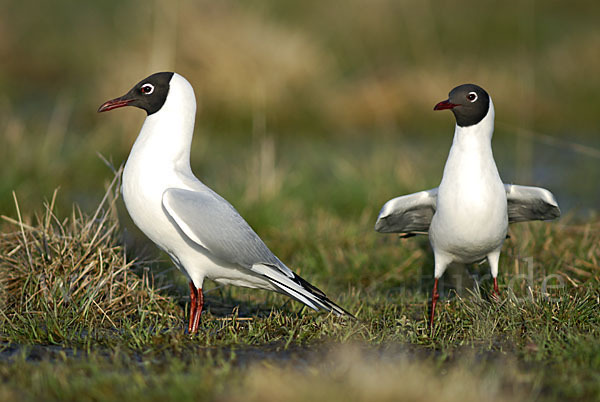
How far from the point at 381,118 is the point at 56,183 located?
16.8ft

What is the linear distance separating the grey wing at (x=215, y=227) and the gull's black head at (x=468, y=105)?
4.37ft

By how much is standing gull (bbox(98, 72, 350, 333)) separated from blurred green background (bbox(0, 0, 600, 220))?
7.74ft

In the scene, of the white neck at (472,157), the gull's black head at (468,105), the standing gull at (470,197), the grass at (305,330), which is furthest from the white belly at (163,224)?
the gull's black head at (468,105)

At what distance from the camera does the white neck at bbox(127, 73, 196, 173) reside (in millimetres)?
4758

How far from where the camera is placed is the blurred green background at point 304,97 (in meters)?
8.20

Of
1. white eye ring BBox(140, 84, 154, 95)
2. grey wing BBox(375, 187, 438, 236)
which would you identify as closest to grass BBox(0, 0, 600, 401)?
grey wing BBox(375, 187, 438, 236)

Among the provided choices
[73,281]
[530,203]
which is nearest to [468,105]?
[530,203]

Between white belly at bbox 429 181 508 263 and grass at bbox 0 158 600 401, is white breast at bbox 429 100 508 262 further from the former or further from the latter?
grass at bbox 0 158 600 401

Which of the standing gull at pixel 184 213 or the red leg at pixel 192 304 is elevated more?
the standing gull at pixel 184 213

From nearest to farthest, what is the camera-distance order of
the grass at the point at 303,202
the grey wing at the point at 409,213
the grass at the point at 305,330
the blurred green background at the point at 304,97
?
1. the grass at the point at 305,330
2. the grass at the point at 303,202
3. the grey wing at the point at 409,213
4. the blurred green background at the point at 304,97

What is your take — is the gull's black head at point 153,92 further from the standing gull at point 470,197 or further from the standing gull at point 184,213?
the standing gull at point 470,197

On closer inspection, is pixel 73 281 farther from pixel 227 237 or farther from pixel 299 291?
pixel 299 291

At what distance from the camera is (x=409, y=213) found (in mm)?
5426

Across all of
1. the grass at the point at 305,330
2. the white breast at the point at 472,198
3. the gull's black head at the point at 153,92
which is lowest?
the grass at the point at 305,330
